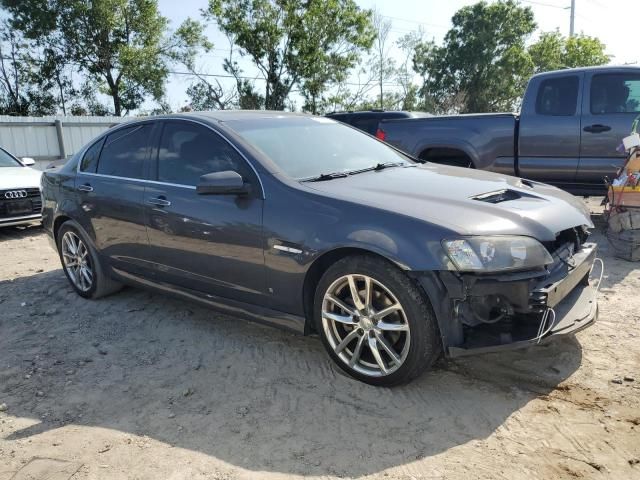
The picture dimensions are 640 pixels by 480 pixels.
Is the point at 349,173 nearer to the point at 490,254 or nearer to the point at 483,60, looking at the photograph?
the point at 490,254

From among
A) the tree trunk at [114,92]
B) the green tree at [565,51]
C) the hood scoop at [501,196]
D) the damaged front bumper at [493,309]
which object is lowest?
the damaged front bumper at [493,309]

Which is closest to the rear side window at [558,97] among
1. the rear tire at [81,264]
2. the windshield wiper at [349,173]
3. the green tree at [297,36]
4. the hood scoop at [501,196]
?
the windshield wiper at [349,173]

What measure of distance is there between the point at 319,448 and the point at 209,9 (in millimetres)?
25015

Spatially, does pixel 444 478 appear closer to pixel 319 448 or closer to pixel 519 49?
pixel 319 448

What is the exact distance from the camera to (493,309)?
114 inches

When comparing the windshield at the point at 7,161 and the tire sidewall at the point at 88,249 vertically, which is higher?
the windshield at the point at 7,161

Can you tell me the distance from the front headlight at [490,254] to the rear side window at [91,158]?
3493 mm

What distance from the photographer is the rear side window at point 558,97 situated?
6660mm

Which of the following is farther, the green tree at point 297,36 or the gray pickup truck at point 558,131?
the green tree at point 297,36

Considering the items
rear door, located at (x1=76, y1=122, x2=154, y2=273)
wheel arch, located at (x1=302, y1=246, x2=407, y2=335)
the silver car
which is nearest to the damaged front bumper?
wheel arch, located at (x1=302, y1=246, x2=407, y2=335)

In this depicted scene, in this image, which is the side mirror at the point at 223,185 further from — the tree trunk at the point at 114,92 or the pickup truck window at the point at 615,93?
the tree trunk at the point at 114,92

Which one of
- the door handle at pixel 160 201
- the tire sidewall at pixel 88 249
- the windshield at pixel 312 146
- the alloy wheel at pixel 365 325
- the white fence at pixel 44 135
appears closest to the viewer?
the alloy wheel at pixel 365 325

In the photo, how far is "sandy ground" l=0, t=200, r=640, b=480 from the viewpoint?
8.30ft

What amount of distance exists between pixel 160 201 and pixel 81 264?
155cm
